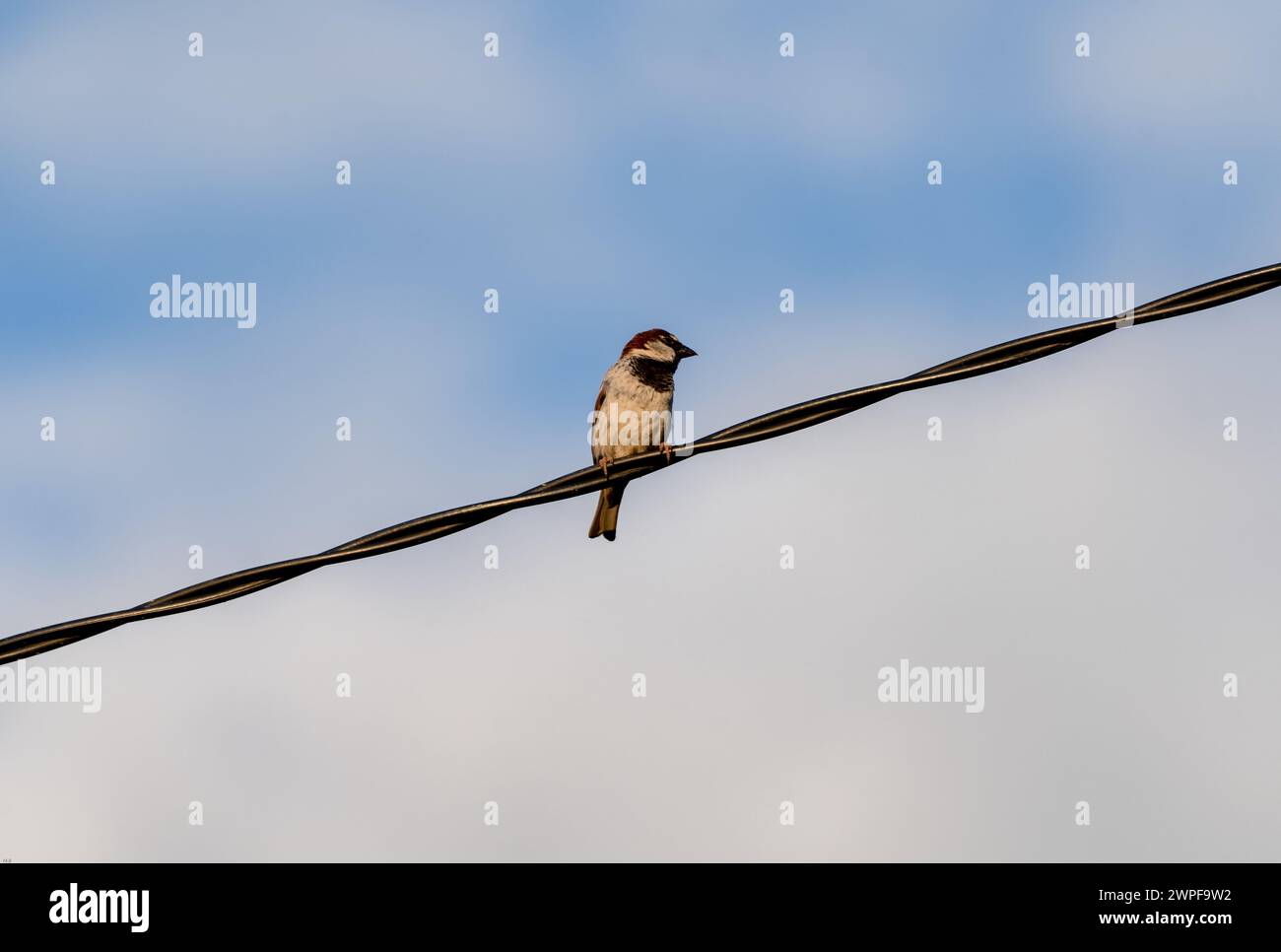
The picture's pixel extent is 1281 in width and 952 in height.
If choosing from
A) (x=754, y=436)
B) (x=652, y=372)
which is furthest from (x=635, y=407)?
(x=754, y=436)

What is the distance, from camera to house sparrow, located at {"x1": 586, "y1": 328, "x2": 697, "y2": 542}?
9.21 metres

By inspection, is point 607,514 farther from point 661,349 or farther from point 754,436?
point 754,436

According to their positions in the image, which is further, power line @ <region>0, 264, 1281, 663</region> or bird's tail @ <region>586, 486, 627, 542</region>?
bird's tail @ <region>586, 486, 627, 542</region>

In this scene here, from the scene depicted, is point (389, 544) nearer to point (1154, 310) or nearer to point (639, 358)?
point (1154, 310)

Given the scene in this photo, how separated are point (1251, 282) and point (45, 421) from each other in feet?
29.9

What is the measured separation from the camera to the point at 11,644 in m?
4.68

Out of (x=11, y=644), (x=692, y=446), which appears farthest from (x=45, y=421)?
(x=692, y=446)

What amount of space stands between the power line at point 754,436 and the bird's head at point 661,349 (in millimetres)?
4612

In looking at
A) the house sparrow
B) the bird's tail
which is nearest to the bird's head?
the house sparrow

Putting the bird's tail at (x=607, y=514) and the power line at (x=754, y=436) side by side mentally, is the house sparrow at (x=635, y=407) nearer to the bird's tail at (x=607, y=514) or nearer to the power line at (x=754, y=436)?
the bird's tail at (x=607, y=514)

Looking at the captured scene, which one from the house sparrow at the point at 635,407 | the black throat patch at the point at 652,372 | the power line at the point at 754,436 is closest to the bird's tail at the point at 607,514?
the house sparrow at the point at 635,407

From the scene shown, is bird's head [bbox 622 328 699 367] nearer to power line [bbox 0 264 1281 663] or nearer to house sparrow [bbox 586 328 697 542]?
house sparrow [bbox 586 328 697 542]

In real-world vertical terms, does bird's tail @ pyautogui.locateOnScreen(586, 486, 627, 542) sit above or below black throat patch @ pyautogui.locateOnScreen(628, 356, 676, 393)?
below

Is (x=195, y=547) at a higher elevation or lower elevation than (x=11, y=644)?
higher
